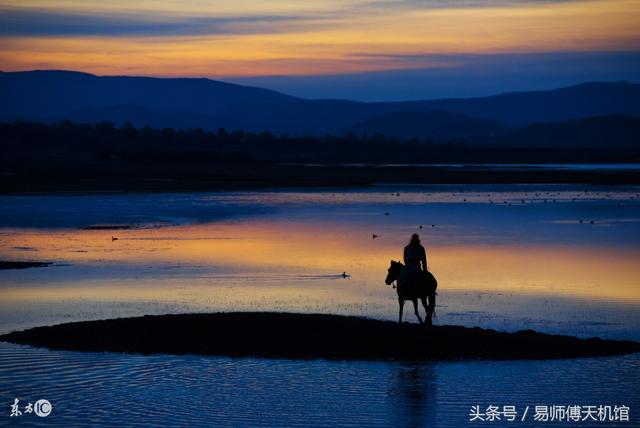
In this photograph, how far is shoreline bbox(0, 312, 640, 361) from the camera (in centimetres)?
1653

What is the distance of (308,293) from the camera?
23.4 metres

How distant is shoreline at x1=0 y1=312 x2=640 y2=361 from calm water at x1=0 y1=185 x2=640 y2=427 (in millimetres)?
414

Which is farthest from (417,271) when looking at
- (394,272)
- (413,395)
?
(413,395)

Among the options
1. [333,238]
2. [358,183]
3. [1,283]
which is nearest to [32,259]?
[1,283]

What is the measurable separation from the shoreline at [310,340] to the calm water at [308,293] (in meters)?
0.41

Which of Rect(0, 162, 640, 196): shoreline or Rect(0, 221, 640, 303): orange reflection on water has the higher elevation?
Rect(0, 162, 640, 196): shoreline

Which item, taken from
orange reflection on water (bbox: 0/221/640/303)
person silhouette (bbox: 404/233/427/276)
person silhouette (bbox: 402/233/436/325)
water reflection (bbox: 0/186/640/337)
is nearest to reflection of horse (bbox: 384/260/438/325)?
person silhouette (bbox: 402/233/436/325)

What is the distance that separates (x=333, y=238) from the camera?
3556 centimetres

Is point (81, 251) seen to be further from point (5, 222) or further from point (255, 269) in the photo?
point (5, 222)

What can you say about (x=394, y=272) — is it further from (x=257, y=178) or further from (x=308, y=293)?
(x=257, y=178)

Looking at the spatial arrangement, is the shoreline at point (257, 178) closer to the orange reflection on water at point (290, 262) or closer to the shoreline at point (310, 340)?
the orange reflection on water at point (290, 262)
